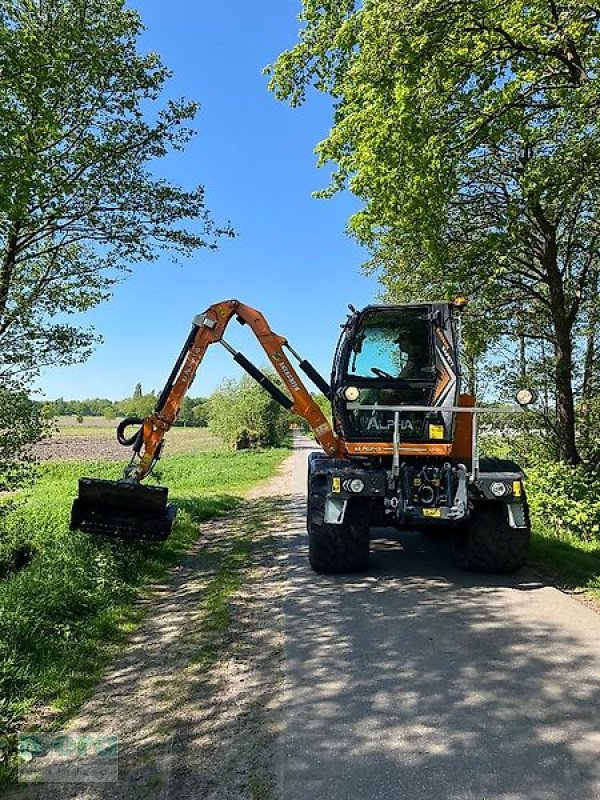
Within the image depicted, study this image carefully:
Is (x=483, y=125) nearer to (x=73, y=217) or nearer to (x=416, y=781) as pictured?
(x=73, y=217)

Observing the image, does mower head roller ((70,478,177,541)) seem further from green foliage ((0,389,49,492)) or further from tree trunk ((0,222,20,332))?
tree trunk ((0,222,20,332))

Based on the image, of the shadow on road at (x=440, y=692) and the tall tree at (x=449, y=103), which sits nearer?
the shadow on road at (x=440, y=692)

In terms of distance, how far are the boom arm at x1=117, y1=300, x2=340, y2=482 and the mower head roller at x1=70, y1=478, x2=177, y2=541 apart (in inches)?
26.0

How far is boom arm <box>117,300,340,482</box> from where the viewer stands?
8.62 meters

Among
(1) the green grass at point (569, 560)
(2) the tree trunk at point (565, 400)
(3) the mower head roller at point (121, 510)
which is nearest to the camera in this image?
(1) the green grass at point (569, 560)

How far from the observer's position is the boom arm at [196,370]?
862cm

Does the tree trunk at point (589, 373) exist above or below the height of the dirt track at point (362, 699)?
above

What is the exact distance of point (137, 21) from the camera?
32.4 feet

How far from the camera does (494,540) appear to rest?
7426mm

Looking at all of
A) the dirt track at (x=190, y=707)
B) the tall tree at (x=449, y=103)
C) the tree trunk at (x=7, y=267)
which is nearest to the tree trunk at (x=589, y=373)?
the tall tree at (x=449, y=103)

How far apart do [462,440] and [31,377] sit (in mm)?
5780

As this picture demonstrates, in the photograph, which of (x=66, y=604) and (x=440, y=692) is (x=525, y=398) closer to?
(x=440, y=692)

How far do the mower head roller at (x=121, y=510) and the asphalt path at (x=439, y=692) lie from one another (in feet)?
6.73

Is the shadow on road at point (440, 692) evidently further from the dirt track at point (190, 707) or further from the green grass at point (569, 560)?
the green grass at point (569, 560)
